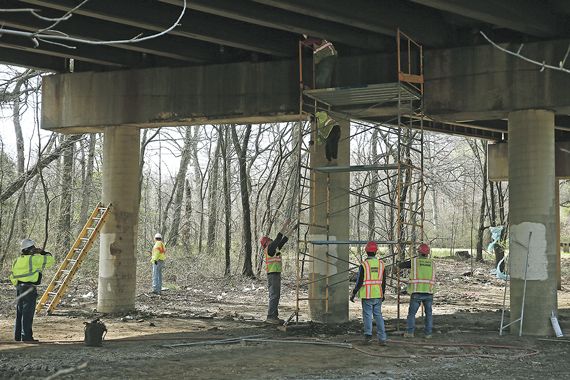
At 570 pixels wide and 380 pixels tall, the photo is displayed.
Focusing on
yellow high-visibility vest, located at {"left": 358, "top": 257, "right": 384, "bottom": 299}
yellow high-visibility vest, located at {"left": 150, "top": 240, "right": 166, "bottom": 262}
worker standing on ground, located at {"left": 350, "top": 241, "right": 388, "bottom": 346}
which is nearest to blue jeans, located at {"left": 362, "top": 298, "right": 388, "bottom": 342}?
worker standing on ground, located at {"left": 350, "top": 241, "right": 388, "bottom": 346}

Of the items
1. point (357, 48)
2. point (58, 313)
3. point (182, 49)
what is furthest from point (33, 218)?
point (357, 48)

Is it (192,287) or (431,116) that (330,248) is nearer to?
(431,116)

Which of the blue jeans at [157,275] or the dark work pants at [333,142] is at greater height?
the dark work pants at [333,142]

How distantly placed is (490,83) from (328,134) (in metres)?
3.37

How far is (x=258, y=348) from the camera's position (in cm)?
1162

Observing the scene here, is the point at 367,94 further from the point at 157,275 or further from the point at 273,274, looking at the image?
the point at 157,275

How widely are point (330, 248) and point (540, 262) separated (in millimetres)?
4194

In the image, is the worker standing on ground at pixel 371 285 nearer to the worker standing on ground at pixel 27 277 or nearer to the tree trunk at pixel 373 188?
the worker standing on ground at pixel 27 277

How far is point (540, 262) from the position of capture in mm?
12992

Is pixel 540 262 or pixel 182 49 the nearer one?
pixel 540 262

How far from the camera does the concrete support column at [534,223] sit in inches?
512

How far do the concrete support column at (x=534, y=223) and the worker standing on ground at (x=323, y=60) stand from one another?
3.80m

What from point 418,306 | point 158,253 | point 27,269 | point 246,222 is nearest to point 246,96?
point 418,306

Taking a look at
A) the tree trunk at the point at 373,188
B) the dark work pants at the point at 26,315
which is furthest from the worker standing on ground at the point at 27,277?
the tree trunk at the point at 373,188
